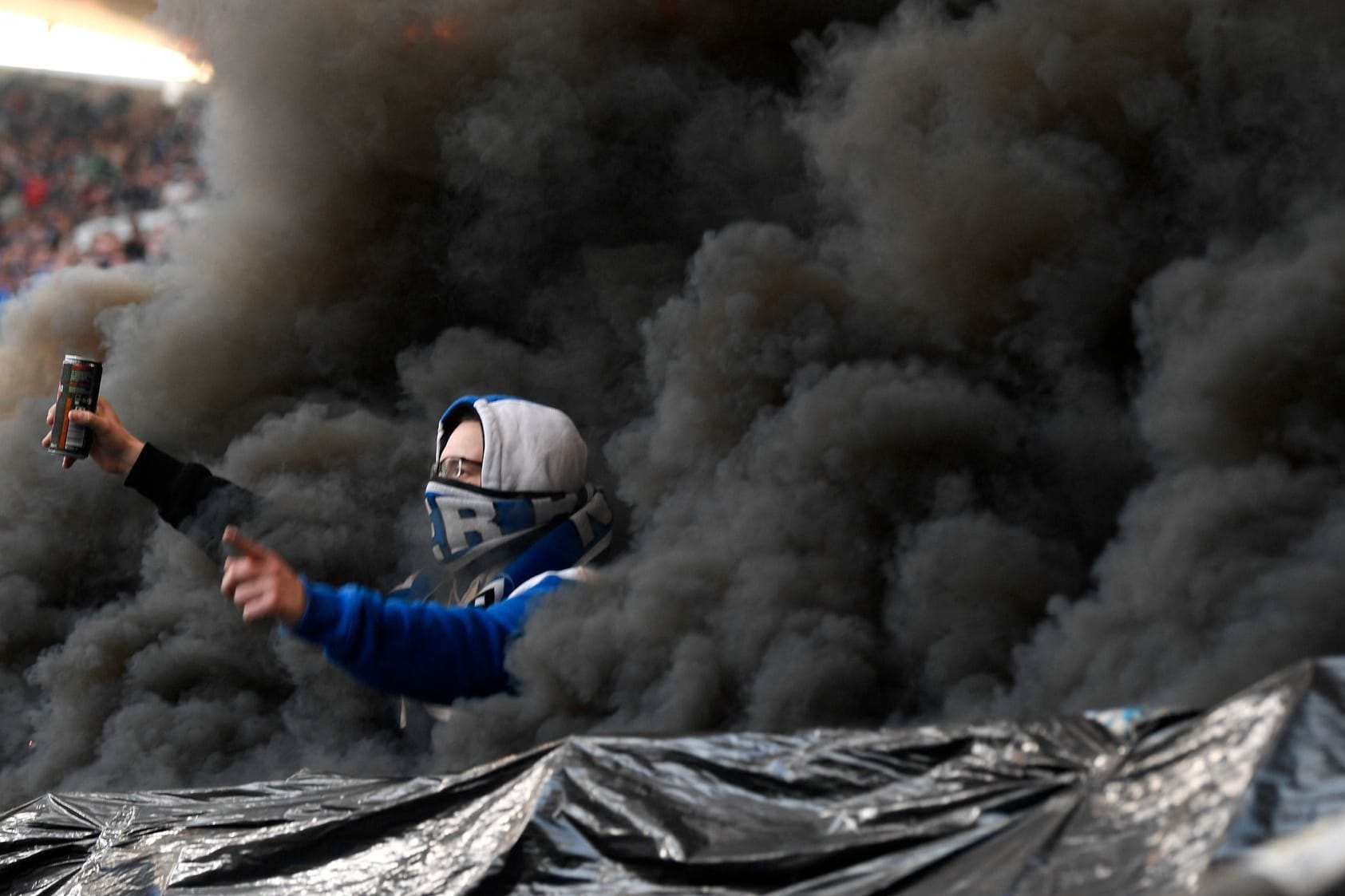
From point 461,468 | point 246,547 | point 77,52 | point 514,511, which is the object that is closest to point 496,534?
point 514,511

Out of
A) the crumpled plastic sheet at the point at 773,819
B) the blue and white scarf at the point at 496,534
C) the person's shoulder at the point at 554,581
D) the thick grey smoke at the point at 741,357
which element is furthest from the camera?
the blue and white scarf at the point at 496,534

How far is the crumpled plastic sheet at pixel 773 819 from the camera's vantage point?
47.4 inches

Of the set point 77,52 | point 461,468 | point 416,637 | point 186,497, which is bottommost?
point 416,637

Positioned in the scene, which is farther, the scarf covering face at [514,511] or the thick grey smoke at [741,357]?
the scarf covering face at [514,511]

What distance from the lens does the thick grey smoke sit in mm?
2098

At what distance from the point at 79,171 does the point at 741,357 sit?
7013mm

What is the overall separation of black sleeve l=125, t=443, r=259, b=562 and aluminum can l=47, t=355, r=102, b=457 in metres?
0.15

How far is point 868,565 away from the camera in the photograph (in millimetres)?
2463

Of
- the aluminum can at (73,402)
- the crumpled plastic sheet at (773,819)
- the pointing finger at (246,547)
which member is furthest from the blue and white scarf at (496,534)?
the aluminum can at (73,402)

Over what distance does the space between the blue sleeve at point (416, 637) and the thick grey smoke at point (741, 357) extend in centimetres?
7

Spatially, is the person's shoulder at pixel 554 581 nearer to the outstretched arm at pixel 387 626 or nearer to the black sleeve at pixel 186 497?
the outstretched arm at pixel 387 626

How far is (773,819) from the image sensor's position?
149 centimetres

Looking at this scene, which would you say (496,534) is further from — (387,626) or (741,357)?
(741,357)

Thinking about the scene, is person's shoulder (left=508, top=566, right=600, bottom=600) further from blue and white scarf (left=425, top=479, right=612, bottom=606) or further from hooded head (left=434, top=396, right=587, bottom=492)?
hooded head (left=434, top=396, right=587, bottom=492)
